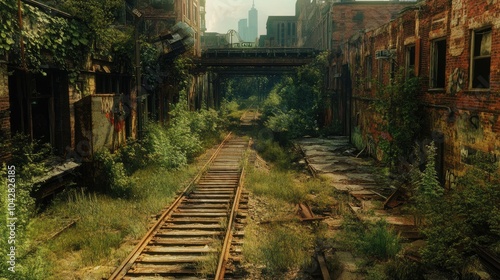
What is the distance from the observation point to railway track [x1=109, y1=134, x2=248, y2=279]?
6.70 meters

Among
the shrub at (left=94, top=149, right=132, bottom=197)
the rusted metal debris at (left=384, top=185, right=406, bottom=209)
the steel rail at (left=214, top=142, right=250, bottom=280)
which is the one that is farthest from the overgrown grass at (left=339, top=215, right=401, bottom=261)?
the shrub at (left=94, top=149, right=132, bottom=197)

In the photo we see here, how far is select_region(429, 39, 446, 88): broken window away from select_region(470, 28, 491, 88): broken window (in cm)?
199

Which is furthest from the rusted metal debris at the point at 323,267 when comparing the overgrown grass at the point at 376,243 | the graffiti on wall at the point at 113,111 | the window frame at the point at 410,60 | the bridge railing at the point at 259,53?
the bridge railing at the point at 259,53

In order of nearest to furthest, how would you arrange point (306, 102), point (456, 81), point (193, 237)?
point (193, 237) → point (456, 81) → point (306, 102)

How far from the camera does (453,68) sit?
10.2m

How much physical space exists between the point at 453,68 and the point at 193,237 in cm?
763

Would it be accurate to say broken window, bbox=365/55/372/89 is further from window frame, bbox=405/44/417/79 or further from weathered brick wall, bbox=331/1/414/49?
weathered brick wall, bbox=331/1/414/49

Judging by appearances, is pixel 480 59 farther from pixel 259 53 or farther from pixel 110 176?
pixel 259 53

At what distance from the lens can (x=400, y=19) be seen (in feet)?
44.7

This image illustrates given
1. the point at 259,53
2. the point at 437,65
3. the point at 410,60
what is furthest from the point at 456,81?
the point at 259,53

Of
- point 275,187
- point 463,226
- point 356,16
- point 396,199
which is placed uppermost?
point 356,16

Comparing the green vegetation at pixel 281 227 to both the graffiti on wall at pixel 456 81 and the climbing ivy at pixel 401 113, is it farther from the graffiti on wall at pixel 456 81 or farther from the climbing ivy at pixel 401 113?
the graffiti on wall at pixel 456 81

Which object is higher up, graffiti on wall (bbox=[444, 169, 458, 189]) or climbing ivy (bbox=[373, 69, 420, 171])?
climbing ivy (bbox=[373, 69, 420, 171])

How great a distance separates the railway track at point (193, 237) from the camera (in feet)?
22.0
